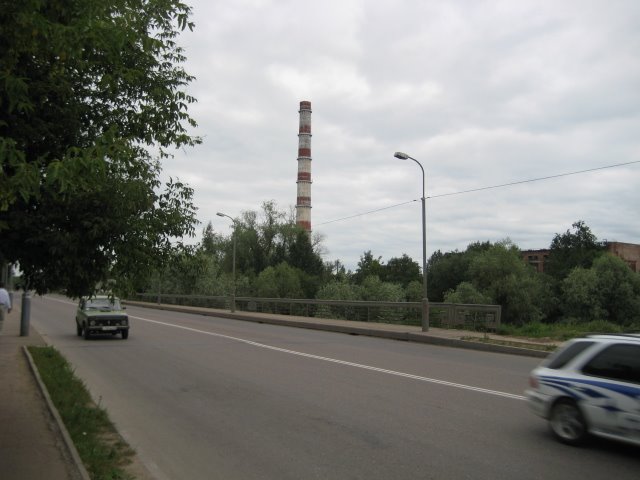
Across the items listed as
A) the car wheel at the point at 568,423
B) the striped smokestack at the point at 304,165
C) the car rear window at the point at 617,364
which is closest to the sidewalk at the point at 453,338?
the car wheel at the point at 568,423

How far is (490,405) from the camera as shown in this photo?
8773 mm

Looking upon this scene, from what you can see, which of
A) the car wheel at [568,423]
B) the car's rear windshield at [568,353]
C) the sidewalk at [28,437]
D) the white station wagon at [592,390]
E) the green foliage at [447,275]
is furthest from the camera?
the green foliage at [447,275]

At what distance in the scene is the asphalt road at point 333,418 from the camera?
5855mm

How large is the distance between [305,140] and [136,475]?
226 ft

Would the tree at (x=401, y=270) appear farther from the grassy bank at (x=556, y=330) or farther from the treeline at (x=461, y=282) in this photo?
the grassy bank at (x=556, y=330)

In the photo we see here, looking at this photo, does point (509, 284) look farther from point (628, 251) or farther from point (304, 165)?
point (628, 251)

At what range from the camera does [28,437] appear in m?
6.52

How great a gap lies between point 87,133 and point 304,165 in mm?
68001

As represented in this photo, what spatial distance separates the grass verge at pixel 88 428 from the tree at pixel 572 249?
81873mm

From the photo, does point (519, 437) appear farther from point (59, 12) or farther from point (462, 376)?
point (59, 12)

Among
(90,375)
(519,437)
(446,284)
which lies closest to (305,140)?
(446,284)

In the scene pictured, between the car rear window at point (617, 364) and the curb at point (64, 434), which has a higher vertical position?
the car rear window at point (617, 364)

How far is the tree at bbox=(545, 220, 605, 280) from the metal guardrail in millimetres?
57717

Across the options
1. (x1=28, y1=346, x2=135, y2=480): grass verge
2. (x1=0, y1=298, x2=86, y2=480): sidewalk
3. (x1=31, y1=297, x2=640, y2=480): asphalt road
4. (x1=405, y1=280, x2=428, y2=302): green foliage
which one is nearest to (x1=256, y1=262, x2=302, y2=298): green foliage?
(x1=405, y1=280, x2=428, y2=302): green foliage
